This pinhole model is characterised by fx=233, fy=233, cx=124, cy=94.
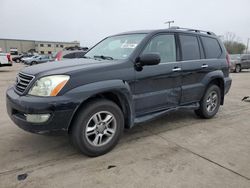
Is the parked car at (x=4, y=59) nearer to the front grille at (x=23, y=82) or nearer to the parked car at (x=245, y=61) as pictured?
the front grille at (x=23, y=82)

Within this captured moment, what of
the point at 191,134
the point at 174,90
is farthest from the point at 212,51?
the point at 191,134

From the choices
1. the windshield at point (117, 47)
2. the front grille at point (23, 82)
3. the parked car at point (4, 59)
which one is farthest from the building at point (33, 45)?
the front grille at point (23, 82)

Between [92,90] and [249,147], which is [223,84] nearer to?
[249,147]

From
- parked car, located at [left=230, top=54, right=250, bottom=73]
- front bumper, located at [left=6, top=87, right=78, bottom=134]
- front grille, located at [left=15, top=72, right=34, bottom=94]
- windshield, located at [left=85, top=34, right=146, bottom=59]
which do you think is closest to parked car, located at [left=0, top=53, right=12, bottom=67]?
windshield, located at [left=85, top=34, right=146, bottom=59]

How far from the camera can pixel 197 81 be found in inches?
178

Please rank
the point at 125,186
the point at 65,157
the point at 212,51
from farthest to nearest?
the point at 212,51 < the point at 65,157 < the point at 125,186

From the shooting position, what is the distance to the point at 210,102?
4.97m

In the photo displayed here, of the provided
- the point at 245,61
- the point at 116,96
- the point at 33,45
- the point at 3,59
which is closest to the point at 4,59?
the point at 3,59

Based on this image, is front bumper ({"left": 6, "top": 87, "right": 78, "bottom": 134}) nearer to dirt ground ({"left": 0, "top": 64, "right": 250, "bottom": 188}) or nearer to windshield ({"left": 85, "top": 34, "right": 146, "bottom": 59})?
dirt ground ({"left": 0, "top": 64, "right": 250, "bottom": 188})

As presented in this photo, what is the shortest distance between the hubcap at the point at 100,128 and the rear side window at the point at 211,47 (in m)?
2.66

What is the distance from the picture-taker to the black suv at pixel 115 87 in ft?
9.23

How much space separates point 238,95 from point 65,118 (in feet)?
21.9

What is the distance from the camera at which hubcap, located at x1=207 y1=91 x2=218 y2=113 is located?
494 cm

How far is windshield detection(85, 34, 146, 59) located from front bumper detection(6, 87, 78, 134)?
123cm
